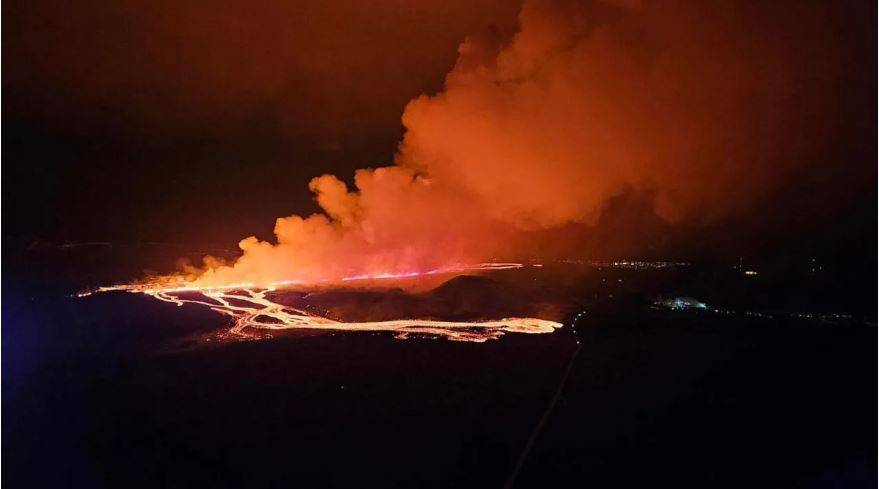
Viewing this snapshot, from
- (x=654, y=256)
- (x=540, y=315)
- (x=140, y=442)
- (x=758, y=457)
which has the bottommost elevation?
(x=758, y=457)

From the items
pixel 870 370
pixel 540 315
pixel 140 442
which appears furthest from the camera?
pixel 540 315

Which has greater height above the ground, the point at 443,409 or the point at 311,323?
the point at 311,323

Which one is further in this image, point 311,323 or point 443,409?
point 311,323

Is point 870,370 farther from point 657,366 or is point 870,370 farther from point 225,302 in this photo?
point 225,302

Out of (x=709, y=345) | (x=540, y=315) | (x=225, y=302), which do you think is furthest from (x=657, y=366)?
(x=225, y=302)

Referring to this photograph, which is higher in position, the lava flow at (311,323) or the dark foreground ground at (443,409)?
the lava flow at (311,323)

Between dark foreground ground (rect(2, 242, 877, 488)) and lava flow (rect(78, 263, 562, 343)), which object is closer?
dark foreground ground (rect(2, 242, 877, 488))

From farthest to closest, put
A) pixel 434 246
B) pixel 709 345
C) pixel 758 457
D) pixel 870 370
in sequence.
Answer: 1. pixel 434 246
2. pixel 709 345
3. pixel 870 370
4. pixel 758 457

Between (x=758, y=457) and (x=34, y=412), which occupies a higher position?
(x=34, y=412)
